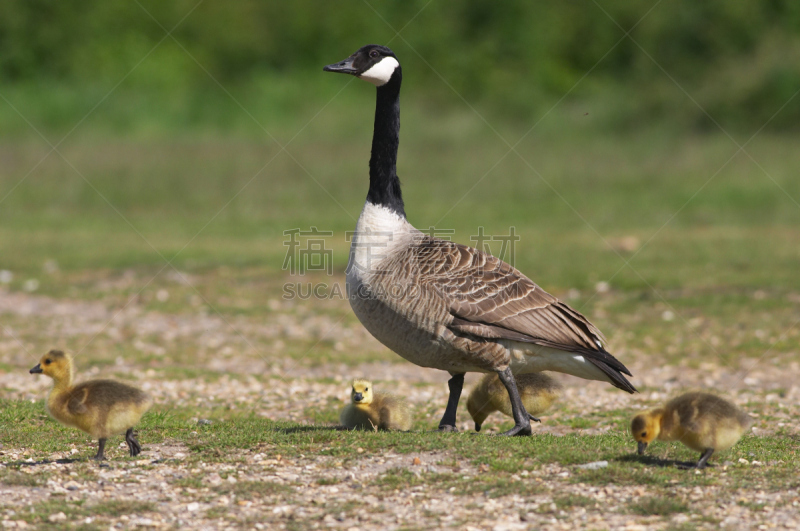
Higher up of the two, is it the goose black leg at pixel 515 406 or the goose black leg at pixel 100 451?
the goose black leg at pixel 515 406

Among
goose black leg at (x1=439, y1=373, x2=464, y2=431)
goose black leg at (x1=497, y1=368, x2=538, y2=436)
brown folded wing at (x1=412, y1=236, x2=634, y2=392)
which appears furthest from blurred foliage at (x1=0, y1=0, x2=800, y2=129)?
goose black leg at (x1=497, y1=368, x2=538, y2=436)

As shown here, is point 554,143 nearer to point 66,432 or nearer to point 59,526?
point 66,432

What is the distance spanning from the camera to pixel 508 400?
899 centimetres

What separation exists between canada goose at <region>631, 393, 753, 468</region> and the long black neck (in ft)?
11.6

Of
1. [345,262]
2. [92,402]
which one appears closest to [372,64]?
[92,402]

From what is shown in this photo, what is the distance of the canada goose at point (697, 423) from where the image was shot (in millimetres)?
6656

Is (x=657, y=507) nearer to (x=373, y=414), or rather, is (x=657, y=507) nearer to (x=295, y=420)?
(x=373, y=414)

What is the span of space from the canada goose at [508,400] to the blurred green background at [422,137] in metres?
8.91

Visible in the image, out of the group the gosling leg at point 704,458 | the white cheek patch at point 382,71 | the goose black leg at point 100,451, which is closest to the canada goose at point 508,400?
the gosling leg at point 704,458

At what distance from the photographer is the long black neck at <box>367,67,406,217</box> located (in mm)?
9125

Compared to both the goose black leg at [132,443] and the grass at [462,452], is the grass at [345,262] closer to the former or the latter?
the grass at [462,452]

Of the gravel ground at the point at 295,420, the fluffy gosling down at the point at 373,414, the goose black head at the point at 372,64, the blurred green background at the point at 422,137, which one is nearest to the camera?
the gravel ground at the point at 295,420

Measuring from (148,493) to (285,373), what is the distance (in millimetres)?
6868

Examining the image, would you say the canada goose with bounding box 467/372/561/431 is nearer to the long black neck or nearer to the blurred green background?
the long black neck
